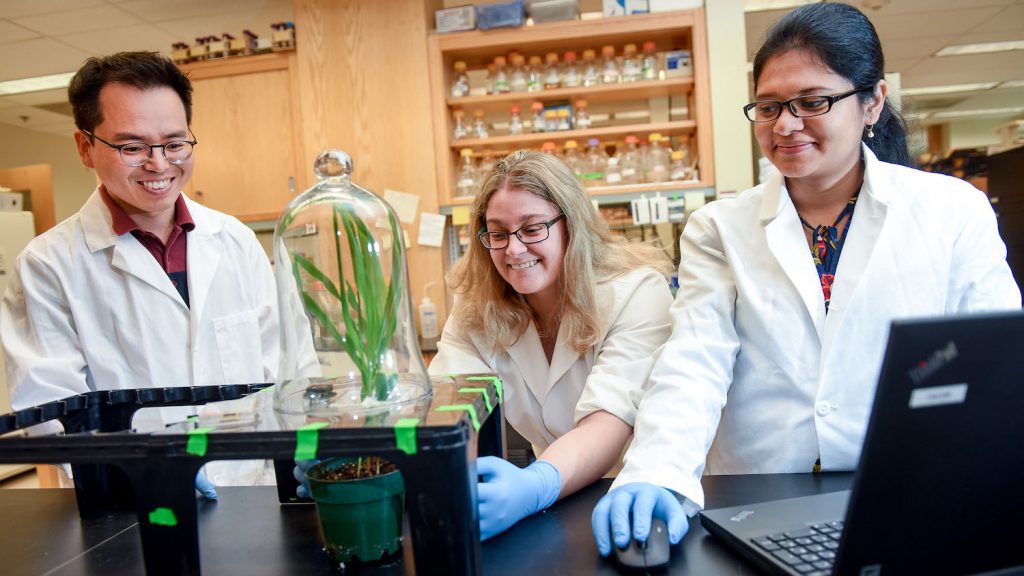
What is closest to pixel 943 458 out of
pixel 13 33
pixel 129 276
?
pixel 129 276

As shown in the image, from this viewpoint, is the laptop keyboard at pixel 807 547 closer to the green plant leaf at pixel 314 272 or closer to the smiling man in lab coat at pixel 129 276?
the green plant leaf at pixel 314 272

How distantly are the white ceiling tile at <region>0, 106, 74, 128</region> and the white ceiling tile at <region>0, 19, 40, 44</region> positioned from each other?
6.55ft

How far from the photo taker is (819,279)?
44.6 inches

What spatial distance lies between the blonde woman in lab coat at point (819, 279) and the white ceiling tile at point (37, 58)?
466 centimetres

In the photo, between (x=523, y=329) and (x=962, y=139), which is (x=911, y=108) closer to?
(x=523, y=329)

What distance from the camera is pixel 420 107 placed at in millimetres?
3133

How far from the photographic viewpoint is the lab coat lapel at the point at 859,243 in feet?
3.51

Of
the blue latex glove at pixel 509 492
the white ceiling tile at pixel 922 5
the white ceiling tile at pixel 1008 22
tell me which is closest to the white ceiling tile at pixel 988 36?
the white ceiling tile at pixel 1008 22

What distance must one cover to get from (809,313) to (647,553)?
571 millimetres

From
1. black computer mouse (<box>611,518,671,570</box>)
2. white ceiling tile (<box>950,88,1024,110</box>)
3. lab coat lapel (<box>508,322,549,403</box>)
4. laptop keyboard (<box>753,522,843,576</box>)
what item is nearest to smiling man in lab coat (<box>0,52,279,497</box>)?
lab coat lapel (<box>508,322,549,403</box>)

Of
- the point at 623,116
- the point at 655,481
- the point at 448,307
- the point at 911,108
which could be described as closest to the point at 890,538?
the point at 655,481

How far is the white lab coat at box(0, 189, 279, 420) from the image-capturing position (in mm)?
1446

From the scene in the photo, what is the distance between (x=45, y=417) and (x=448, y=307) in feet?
7.97

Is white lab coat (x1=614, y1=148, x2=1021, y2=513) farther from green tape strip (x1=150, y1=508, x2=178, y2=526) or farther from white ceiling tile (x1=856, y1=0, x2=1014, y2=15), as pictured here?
white ceiling tile (x1=856, y1=0, x2=1014, y2=15)
